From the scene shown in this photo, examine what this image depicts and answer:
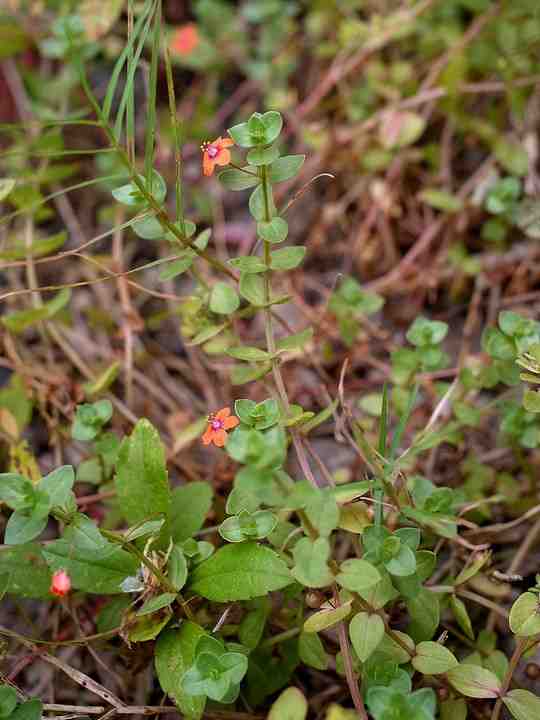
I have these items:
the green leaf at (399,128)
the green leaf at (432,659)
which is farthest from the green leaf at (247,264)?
the green leaf at (399,128)

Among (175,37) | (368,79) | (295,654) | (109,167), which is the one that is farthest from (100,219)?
(295,654)

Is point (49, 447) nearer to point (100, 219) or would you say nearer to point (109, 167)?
point (100, 219)

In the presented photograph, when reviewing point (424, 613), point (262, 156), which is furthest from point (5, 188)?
point (424, 613)

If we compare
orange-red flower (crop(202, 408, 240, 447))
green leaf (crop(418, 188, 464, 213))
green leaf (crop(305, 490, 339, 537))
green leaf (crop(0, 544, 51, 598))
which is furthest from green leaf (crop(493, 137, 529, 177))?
green leaf (crop(0, 544, 51, 598))

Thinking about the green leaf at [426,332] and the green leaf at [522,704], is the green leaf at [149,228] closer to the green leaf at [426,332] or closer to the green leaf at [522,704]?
the green leaf at [426,332]

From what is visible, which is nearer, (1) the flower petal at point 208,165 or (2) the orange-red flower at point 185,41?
(1) the flower petal at point 208,165

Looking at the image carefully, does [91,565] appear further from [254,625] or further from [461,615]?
[461,615]

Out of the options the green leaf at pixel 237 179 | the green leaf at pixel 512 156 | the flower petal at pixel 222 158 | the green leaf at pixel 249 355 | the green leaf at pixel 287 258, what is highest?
the flower petal at pixel 222 158

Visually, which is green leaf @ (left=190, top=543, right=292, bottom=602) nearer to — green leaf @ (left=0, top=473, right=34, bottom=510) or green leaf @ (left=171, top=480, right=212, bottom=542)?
green leaf @ (left=171, top=480, right=212, bottom=542)
